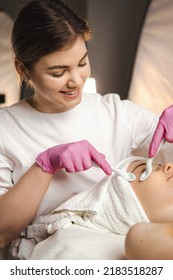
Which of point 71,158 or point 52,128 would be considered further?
point 52,128

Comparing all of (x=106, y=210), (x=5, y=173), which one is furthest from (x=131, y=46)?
(x=106, y=210)

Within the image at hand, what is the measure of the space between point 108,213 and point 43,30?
1.89 feet

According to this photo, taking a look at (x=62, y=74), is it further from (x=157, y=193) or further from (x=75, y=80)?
(x=157, y=193)

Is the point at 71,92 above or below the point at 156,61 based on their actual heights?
above

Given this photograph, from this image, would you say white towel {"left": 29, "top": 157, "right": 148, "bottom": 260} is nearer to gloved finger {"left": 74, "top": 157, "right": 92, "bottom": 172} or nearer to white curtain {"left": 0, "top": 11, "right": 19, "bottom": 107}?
gloved finger {"left": 74, "top": 157, "right": 92, "bottom": 172}

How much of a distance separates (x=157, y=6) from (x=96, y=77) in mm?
700

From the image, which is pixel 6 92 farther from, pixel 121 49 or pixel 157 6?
pixel 157 6

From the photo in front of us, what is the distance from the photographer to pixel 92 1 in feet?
7.66

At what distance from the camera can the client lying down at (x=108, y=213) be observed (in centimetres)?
109

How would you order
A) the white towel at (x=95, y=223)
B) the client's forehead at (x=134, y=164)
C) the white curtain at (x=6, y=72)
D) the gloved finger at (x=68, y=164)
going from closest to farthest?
the white towel at (x=95, y=223) < the gloved finger at (x=68, y=164) < the client's forehead at (x=134, y=164) < the white curtain at (x=6, y=72)

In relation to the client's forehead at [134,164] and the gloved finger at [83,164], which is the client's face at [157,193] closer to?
the client's forehead at [134,164]

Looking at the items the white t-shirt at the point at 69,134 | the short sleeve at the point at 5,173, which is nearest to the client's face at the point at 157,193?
the white t-shirt at the point at 69,134

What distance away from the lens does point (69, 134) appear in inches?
56.2

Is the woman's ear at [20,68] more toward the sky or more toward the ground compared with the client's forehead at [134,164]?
more toward the sky
